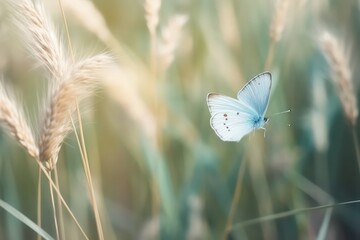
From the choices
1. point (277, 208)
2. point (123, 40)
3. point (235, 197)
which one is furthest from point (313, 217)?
point (123, 40)

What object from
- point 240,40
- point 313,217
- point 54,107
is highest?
point 240,40

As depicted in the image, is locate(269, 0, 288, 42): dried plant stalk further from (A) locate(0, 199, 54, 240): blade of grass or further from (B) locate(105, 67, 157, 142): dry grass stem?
(A) locate(0, 199, 54, 240): blade of grass

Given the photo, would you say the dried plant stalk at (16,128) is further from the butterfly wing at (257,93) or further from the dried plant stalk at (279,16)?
the dried plant stalk at (279,16)

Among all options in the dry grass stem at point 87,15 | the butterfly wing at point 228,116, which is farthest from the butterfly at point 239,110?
the dry grass stem at point 87,15

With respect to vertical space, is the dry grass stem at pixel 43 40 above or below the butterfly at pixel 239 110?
above

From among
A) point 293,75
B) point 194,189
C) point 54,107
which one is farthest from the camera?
point 293,75

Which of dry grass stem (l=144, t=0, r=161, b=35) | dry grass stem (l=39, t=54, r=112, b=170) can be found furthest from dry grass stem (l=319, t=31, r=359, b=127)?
dry grass stem (l=39, t=54, r=112, b=170)

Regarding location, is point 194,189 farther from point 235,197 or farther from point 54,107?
point 54,107
